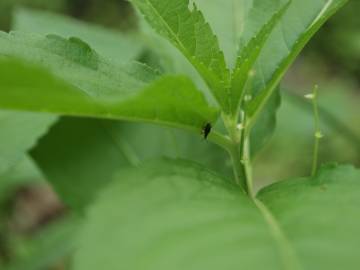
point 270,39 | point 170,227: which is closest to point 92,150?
point 270,39

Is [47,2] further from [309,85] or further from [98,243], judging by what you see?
[98,243]

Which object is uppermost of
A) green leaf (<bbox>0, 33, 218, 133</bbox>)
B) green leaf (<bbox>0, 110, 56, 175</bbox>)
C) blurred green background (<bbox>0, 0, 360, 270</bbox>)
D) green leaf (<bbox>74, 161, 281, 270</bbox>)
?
green leaf (<bbox>0, 33, 218, 133</bbox>)

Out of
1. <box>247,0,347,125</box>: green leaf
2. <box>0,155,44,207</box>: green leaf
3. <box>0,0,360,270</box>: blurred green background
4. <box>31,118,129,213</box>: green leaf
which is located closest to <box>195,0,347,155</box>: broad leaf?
<box>247,0,347,125</box>: green leaf

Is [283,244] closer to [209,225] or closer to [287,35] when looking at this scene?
[209,225]

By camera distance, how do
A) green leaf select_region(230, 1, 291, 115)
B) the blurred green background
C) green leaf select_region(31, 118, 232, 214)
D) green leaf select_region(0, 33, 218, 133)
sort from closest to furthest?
green leaf select_region(0, 33, 218, 133), green leaf select_region(230, 1, 291, 115), green leaf select_region(31, 118, 232, 214), the blurred green background

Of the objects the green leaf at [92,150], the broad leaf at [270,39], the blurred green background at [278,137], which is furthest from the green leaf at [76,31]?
the broad leaf at [270,39]

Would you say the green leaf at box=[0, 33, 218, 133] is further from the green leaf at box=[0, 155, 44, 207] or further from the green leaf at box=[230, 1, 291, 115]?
the green leaf at box=[0, 155, 44, 207]

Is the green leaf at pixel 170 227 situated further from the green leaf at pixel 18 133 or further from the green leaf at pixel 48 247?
the green leaf at pixel 48 247
